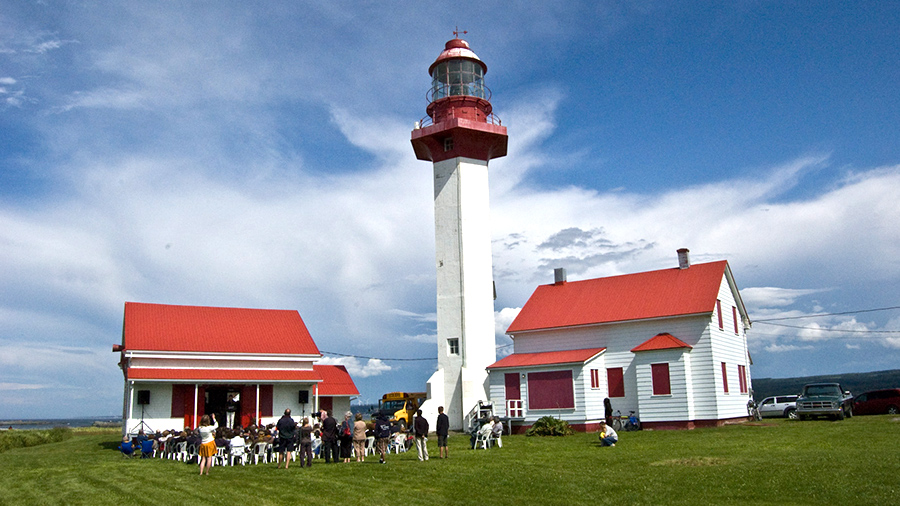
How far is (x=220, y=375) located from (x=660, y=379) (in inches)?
707

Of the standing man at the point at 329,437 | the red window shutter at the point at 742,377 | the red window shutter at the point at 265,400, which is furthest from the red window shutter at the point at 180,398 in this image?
the red window shutter at the point at 742,377

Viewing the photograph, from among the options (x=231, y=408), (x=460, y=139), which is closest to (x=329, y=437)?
(x=231, y=408)

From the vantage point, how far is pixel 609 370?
99.1 feet

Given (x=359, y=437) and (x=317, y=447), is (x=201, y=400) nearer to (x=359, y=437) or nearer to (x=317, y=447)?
(x=317, y=447)

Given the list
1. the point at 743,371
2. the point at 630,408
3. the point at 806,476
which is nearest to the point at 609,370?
the point at 630,408

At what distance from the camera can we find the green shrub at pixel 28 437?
30.9 metres

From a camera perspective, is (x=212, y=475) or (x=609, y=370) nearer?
(x=212, y=475)

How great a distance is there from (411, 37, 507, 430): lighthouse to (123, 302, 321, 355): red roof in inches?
253

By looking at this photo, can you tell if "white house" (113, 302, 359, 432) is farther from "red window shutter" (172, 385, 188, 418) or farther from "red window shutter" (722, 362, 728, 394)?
"red window shutter" (722, 362, 728, 394)

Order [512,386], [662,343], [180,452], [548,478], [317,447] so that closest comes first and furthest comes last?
[548,478] → [317,447] → [180,452] → [662,343] → [512,386]

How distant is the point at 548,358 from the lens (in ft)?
100

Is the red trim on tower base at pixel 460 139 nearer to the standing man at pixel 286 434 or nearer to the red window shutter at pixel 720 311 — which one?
the red window shutter at pixel 720 311

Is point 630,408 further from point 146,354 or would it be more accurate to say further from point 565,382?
point 146,354

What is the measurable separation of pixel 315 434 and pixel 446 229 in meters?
14.4
